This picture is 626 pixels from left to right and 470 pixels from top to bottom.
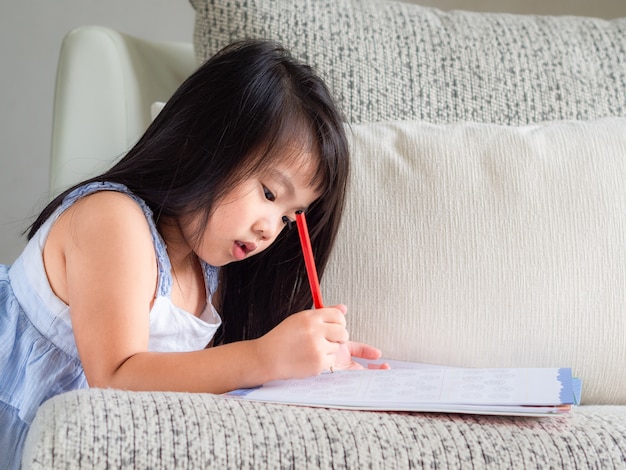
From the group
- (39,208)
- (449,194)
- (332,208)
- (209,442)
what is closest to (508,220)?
(449,194)

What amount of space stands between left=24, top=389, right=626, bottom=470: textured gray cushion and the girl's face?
0.34 m

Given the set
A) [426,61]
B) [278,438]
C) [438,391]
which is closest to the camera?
[278,438]

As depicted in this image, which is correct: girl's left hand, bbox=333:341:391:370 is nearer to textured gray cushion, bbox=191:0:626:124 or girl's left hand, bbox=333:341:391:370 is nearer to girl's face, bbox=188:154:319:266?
girl's face, bbox=188:154:319:266

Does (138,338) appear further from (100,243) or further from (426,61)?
(426,61)

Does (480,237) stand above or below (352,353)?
above

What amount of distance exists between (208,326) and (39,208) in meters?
0.74

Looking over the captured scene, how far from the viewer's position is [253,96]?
0.96 m

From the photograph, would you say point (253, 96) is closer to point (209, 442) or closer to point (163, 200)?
point (163, 200)

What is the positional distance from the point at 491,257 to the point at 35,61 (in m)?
1.05

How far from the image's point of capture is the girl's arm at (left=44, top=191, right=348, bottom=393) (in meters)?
0.81

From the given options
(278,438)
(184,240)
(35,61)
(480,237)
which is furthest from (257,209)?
(35,61)

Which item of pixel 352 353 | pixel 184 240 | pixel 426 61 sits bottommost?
pixel 352 353

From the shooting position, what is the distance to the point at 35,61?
1.62 meters

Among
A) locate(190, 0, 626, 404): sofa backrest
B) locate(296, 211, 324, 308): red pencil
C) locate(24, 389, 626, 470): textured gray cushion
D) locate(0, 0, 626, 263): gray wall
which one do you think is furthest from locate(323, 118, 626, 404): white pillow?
locate(0, 0, 626, 263): gray wall
